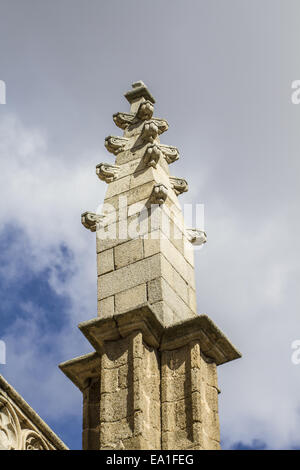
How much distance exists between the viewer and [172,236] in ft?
40.0

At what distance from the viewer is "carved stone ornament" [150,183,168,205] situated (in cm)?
1218

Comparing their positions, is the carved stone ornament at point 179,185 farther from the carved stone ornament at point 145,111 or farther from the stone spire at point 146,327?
the carved stone ornament at point 145,111

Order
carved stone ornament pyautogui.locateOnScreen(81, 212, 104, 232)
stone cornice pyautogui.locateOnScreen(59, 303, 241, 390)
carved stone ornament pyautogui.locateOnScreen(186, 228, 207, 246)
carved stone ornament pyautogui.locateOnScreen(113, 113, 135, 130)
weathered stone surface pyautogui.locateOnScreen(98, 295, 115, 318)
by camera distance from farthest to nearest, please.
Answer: carved stone ornament pyautogui.locateOnScreen(113, 113, 135, 130) < carved stone ornament pyautogui.locateOnScreen(186, 228, 207, 246) < carved stone ornament pyautogui.locateOnScreen(81, 212, 104, 232) < weathered stone surface pyautogui.locateOnScreen(98, 295, 115, 318) < stone cornice pyautogui.locateOnScreen(59, 303, 241, 390)

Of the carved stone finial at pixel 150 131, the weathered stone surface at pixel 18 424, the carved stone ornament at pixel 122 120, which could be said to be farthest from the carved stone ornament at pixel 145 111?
the weathered stone surface at pixel 18 424

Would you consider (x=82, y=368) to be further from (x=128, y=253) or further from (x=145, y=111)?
(x=145, y=111)

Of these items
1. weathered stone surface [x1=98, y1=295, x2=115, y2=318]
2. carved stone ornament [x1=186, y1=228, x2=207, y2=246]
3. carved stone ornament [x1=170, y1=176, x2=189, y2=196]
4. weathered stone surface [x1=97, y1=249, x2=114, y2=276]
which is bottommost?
weathered stone surface [x1=98, y1=295, x2=115, y2=318]

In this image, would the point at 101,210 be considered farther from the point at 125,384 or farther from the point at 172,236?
the point at 125,384

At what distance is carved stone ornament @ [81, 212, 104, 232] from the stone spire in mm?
11

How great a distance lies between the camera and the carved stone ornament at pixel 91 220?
12.4 meters

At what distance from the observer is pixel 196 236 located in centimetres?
1264

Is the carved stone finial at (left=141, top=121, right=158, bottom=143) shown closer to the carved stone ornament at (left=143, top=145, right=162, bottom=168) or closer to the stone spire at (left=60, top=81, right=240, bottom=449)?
the stone spire at (left=60, top=81, right=240, bottom=449)

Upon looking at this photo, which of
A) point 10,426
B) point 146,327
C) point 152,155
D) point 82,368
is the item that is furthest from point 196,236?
point 10,426

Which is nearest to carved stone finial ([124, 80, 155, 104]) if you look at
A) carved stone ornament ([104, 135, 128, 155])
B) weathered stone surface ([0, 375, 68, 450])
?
carved stone ornament ([104, 135, 128, 155])
